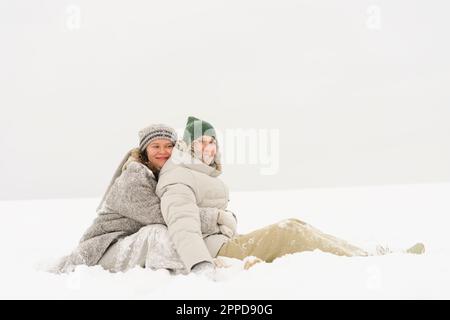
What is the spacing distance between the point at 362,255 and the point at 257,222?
2.57 metres

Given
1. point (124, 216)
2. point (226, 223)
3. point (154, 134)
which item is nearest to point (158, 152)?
point (154, 134)

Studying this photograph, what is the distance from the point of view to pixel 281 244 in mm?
2787

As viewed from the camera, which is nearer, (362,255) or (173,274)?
(173,274)

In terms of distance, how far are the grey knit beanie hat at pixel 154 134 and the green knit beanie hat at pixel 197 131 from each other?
129 millimetres

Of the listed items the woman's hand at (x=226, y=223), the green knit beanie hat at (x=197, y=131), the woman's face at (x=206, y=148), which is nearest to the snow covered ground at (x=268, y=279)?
the woman's hand at (x=226, y=223)

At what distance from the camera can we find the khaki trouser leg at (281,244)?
2.76 m

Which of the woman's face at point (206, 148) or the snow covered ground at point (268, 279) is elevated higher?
the woman's face at point (206, 148)

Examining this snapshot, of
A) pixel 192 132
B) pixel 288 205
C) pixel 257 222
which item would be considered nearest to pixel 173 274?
pixel 192 132

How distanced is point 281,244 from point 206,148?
704 millimetres

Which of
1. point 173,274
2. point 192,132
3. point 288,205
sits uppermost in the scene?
point 192,132

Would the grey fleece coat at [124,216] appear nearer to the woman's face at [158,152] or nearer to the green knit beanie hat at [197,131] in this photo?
the woman's face at [158,152]

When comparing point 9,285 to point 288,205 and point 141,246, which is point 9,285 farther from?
point 288,205

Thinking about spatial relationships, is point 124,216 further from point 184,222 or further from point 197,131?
point 197,131
